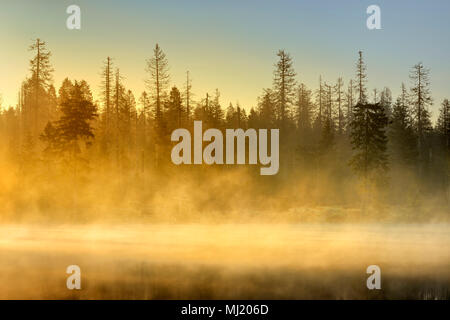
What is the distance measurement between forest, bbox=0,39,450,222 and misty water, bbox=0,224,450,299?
25.5 ft

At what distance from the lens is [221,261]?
101 feet

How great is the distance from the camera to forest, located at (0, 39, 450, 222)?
55031mm

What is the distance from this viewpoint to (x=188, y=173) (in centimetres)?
6081

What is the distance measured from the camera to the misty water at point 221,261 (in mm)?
23438

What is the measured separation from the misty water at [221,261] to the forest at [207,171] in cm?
777

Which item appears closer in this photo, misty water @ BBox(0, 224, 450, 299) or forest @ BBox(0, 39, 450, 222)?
misty water @ BBox(0, 224, 450, 299)

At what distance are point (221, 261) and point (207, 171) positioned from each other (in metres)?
31.6

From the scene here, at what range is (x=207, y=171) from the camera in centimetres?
6203

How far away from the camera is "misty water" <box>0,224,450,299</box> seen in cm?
2344

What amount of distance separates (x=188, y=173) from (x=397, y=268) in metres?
34.6

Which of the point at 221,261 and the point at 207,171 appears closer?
the point at 221,261
